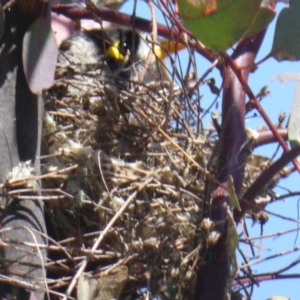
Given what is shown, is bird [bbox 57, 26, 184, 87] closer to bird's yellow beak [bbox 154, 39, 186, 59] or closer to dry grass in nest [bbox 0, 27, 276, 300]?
bird's yellow beak [bbox 154, 39, 186, 59]

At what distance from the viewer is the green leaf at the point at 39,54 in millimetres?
984

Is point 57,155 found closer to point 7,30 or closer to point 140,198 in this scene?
point 140,198

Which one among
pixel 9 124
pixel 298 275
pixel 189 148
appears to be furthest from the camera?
pixel 189 148

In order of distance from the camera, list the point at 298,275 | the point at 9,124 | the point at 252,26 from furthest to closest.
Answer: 1. the point at 298,275
2. the point at 9,124
3. the point at 252,26

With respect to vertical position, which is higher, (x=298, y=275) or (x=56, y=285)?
(x=298, y=275)

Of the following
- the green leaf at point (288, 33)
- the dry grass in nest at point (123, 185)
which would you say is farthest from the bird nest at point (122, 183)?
the green leaf at point (288, 33)

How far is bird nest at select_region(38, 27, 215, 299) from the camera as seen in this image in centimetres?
109

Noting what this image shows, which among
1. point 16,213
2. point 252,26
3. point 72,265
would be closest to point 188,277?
point 72,265

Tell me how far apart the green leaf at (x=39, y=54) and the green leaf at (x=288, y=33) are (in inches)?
13.0

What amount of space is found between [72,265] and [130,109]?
398mm

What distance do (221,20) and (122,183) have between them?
44 centimetres

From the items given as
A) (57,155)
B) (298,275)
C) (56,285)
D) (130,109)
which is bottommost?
(56,285)

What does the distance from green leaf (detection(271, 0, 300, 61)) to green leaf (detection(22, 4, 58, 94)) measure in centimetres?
33

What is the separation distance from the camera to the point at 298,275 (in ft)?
3.84
